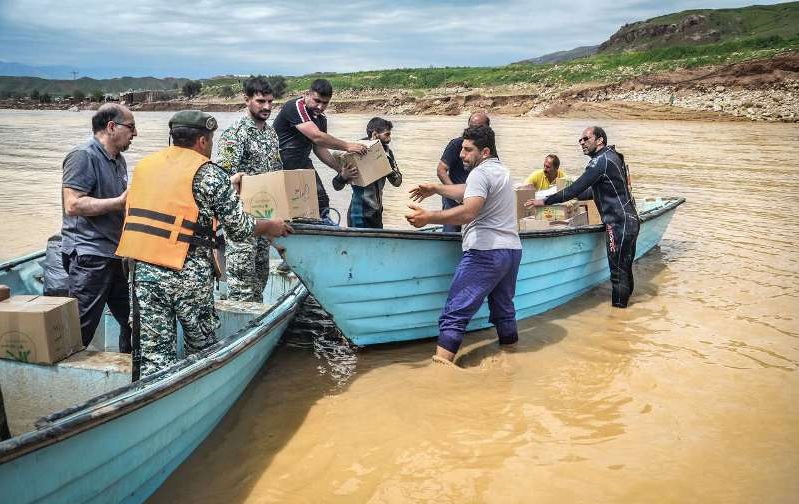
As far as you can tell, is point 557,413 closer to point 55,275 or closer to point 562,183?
point 562,183

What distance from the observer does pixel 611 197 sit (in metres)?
6.77

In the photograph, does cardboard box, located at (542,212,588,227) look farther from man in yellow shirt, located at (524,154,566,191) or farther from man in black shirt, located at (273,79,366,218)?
man in black shirt, located at (273,79,366,218)

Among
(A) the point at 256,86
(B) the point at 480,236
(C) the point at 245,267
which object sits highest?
(A) the point at 256,86

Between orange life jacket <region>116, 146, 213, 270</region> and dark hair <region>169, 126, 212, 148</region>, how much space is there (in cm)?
6

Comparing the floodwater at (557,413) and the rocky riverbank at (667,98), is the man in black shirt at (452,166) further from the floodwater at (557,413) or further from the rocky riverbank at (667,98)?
the rocky riverbank at (667,98)

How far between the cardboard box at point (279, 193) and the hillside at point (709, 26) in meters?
89.1

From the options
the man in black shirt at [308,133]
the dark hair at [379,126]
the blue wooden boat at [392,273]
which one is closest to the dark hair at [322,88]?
the man in black shirt at [308,133]

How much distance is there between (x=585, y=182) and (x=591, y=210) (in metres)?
0.84

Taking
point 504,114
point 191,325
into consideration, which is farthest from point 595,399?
point 504,114

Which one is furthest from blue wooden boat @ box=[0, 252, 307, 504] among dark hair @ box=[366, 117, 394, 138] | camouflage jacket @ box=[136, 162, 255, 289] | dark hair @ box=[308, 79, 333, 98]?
dark hair @ box=[366, 117, 394, 138]

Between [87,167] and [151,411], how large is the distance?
1.96 m

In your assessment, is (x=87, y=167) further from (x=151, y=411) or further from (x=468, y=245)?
(x=468, y=245)

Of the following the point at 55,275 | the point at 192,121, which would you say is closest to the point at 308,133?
the point at 192,121

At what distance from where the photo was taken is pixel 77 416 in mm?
2646
